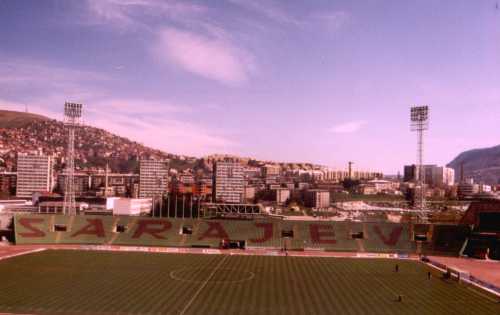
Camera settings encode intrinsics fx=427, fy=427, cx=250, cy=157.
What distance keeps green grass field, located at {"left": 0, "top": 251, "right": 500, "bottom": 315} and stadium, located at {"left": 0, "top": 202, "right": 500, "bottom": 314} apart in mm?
96

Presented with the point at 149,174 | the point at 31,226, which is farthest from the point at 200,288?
the point at 149,174

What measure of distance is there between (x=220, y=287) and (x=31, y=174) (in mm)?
144247

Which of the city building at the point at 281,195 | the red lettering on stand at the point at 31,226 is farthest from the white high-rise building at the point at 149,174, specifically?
the red lettering on stand at the point at 31,226

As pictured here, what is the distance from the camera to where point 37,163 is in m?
158

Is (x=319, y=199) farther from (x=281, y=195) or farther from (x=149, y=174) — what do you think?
(x=149, y=174)

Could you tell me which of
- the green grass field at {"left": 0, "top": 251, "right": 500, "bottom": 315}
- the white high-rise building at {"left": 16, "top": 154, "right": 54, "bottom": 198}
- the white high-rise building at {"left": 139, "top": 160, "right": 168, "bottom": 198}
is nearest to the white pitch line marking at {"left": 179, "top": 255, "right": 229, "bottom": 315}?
the green grass field at {"left": 0, "top": 251, "right": 500, "bottom": 315}

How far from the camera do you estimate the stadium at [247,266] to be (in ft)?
101

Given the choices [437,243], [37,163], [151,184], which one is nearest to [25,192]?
[37,163]

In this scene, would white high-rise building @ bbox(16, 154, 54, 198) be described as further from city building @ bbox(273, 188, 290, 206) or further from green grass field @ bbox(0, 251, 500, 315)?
green grass field @ bbox(0, 251, 500, 315)

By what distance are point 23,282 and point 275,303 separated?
21424 millimetres

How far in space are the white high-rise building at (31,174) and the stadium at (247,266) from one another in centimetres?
10744

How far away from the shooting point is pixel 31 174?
157125 mm

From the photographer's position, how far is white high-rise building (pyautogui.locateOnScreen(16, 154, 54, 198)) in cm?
15500

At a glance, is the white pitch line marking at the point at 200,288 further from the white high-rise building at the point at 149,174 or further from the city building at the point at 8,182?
the city building at the point at 8,182
